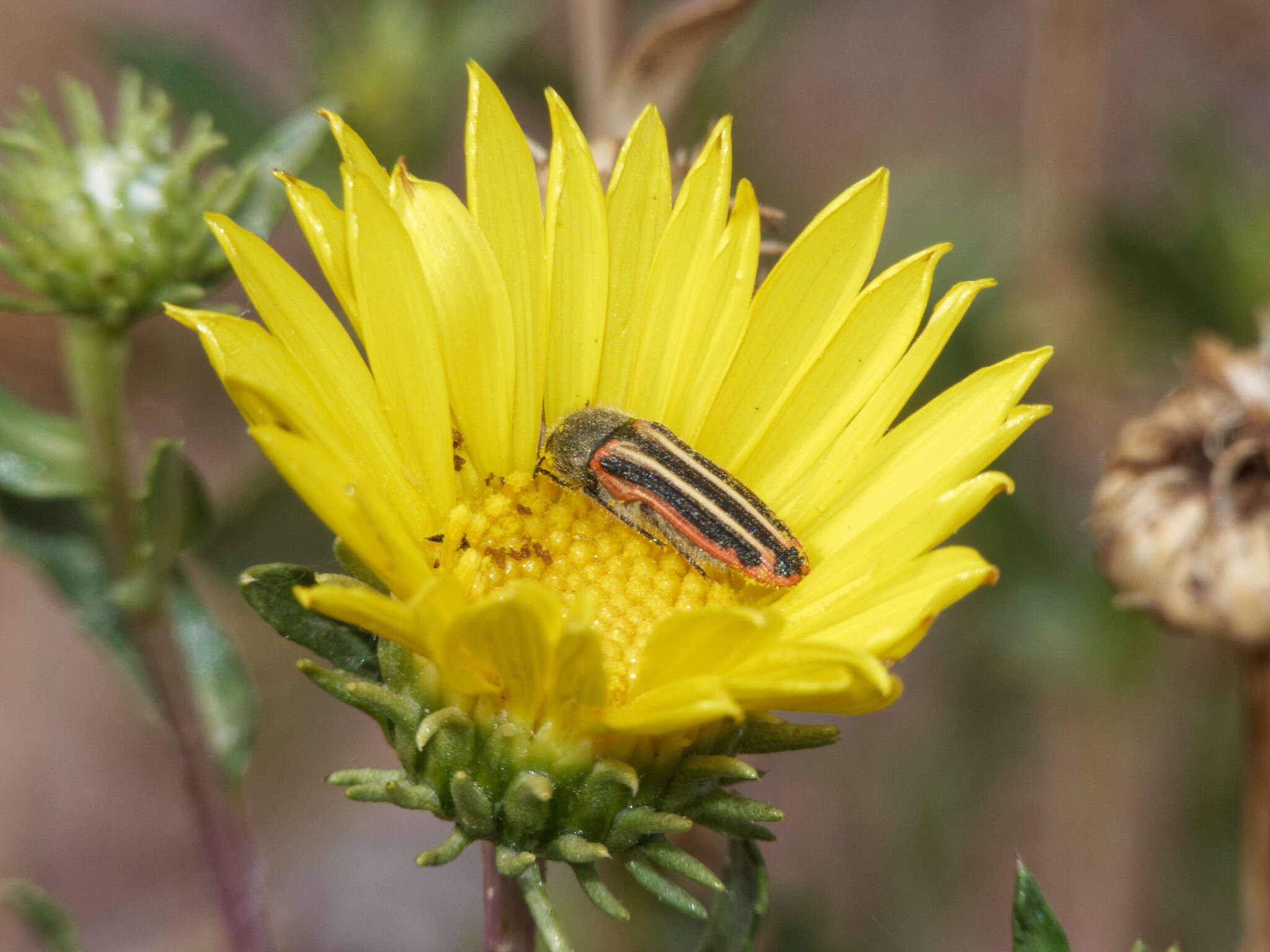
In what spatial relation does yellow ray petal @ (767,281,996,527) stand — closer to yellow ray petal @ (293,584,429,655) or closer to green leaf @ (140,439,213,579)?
yellow ray petal @ (293,584,429,655)

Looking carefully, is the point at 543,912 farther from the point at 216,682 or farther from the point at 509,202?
the point at 216,682

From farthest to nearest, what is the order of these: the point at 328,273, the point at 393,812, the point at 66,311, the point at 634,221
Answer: the point at 393,812
the point at 66,311
the point at 634,221
the point at 328,273

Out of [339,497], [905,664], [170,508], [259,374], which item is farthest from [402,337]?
[905,664]

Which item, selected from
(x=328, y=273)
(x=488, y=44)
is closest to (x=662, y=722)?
(x=328, y=273)

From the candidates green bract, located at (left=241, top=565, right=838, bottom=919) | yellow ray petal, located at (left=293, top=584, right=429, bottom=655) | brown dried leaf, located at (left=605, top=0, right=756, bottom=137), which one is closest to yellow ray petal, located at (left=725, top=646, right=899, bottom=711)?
green bract, located at (left=241, top=565, right=838, bottom=919)

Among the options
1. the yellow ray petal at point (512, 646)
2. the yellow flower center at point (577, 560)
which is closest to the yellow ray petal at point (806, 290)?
the yellow flower center at point (577, 560)

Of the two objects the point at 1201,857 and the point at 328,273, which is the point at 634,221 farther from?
the point at 1201,857

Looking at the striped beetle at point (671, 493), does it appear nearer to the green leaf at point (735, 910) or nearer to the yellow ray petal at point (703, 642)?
the yellow ray petal at point (703, 642)
